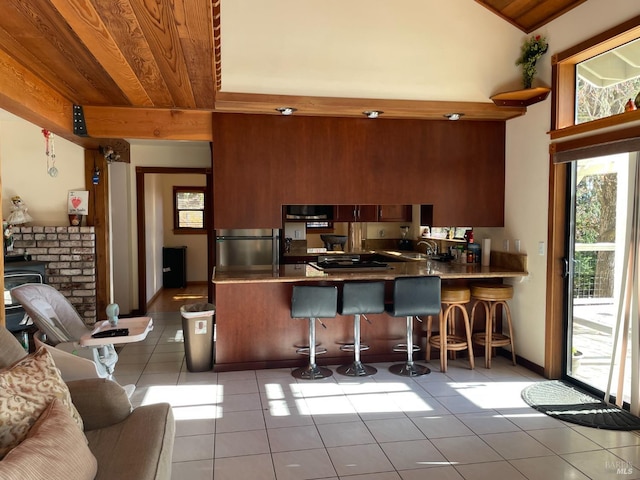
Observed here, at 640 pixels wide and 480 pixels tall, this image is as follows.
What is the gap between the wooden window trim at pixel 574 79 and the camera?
3422 mm

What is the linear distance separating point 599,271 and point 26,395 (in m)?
4.04

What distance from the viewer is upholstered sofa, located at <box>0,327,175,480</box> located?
163cm

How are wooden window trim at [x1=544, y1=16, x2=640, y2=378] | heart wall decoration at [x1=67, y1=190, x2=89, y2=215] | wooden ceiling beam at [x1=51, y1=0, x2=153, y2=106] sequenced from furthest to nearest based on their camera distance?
heart wall decoration at [x1=67, y1=190, x2=89, y2=215] → wooden window trim at [x1=544, y1=16, x2=640, y2=378] → wooden ceiling beam at [x1=51, y1=0, x2=153, y2=106]

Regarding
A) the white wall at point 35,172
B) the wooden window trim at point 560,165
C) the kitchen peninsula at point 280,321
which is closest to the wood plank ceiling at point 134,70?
the wooden window trim at point 560,165

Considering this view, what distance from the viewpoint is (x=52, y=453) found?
1.64m

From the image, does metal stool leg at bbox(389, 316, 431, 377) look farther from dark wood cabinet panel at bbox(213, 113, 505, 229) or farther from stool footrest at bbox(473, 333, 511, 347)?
dark wood cabinet panel at bbox(213, 113, 505, 229)

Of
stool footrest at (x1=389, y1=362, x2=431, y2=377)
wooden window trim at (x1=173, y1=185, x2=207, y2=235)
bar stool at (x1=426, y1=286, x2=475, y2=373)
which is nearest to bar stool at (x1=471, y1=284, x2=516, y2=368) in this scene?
bar stool at (x1=426, y1=286, x2=475, y2=373)

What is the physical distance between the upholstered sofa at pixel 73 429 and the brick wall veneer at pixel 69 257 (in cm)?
326

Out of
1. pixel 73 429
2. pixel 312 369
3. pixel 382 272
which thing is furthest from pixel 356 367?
pixel 73 429

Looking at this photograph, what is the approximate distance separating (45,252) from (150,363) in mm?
1961

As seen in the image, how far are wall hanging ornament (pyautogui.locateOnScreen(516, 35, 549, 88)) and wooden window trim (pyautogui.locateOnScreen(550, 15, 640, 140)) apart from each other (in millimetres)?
199

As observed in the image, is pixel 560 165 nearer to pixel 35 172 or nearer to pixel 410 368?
pixel 410 368

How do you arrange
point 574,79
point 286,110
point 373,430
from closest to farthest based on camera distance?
1. point 373,430
2. point 574,79
3. point 286,110

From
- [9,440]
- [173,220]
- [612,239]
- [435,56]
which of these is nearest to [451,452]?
[612,239]
